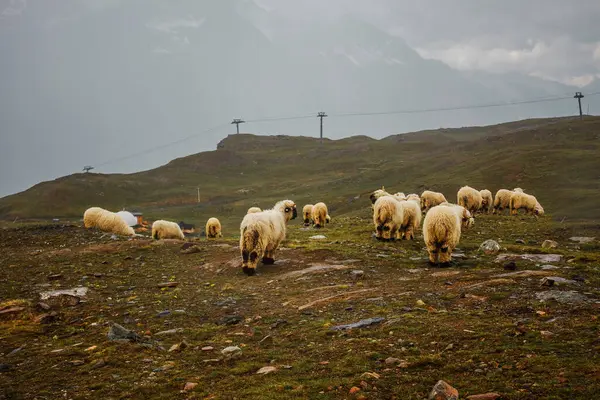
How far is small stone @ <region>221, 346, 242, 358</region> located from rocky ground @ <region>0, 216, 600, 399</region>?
0.03 m

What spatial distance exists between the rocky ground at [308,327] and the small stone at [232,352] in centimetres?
3

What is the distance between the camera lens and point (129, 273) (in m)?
16.9

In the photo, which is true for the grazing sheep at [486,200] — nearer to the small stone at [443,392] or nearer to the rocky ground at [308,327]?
the rocky ground at [308,327]

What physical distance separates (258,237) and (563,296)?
31.1 ft

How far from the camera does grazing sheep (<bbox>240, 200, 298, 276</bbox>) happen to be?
15750mm

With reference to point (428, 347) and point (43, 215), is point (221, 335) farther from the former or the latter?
point (43, 215)

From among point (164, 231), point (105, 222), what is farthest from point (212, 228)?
point (105, 222)

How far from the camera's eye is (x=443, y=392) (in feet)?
18.8

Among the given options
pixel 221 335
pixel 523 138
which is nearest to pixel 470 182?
pixel 523 138

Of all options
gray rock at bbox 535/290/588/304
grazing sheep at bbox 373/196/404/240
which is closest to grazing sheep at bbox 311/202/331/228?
grazing sheep at bbox 373/196/404/240

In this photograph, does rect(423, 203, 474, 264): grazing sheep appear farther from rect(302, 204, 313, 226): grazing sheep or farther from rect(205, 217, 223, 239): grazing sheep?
rect(205, 217, 223, 239): grazing sheep

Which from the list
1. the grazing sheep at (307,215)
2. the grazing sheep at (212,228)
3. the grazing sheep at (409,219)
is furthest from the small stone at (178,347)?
the grazing sheep at (212,228)

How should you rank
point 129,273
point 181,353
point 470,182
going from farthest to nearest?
point 470,182 → point 129,273 → point 181,353

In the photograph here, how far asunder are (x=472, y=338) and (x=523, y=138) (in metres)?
103
